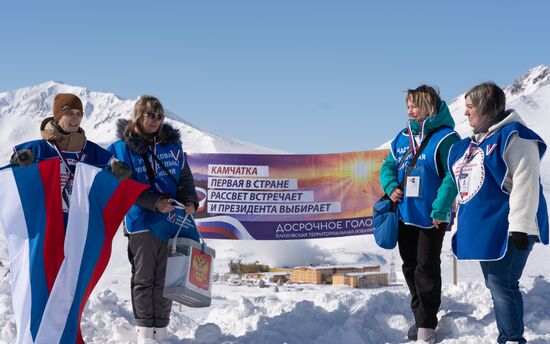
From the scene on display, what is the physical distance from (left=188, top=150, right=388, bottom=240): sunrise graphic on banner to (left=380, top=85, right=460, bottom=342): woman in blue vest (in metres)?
4.96

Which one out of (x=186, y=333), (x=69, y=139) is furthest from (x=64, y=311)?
(x=186, y=333)

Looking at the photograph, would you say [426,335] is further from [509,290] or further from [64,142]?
[64,142]

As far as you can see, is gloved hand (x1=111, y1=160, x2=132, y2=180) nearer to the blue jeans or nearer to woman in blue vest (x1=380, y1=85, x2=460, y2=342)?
woman in blue vest (x1=380, y1=85, x2=460, y2=342)

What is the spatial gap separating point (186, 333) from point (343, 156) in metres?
4.99

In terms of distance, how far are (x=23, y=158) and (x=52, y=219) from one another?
1.28ft

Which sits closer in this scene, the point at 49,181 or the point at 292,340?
the point at 49,181

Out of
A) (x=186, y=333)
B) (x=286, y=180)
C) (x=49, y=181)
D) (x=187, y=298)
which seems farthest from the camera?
(x=286, y=180)

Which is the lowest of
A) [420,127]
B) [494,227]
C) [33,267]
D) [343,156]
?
[33,267]

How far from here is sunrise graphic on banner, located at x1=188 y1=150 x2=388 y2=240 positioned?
9.40 metres

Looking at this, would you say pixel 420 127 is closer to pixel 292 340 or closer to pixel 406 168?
pixel 406 168

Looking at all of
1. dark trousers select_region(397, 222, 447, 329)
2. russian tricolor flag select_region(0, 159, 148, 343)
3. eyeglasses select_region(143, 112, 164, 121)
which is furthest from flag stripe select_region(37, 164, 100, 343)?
dark trousers select_region(397, 222, 447, 329)

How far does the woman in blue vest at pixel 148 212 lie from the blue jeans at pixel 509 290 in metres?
2.02

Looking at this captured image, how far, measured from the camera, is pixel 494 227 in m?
3.70

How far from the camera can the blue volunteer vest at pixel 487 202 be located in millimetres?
3662
